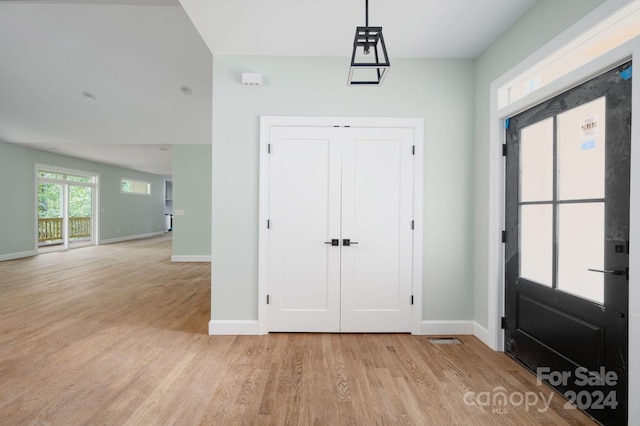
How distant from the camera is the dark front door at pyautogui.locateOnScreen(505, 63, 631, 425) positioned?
1.70 m

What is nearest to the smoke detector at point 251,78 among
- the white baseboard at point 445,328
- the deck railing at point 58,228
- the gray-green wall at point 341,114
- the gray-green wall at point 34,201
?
the gray-green wall at point 341,114

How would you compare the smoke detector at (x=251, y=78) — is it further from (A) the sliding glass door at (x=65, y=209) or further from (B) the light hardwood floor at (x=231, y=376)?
A: (A) the sliding glass door at (x=65, y=209)

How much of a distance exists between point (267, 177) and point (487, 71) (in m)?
2.32

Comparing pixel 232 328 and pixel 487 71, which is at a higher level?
pixel 487 71

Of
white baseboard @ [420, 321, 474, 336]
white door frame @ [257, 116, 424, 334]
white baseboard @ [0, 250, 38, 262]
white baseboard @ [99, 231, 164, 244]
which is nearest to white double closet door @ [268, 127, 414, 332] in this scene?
white door frame @ [257, 116, 424, 334]

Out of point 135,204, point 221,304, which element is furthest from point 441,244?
point 135,204

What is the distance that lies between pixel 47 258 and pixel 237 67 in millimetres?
7844

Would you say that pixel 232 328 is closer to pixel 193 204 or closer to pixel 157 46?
pixel 157 46

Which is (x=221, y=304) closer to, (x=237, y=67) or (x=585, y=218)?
(x=237, y=67)

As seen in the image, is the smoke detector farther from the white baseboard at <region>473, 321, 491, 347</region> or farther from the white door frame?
the white baseboard at <region>473, 321, 491, 347</region>

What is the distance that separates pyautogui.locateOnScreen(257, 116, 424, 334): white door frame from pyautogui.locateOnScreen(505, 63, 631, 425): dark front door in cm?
77

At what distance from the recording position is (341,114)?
10.1 feet

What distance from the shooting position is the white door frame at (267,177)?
3037 mm

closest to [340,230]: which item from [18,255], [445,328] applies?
[445,328]
